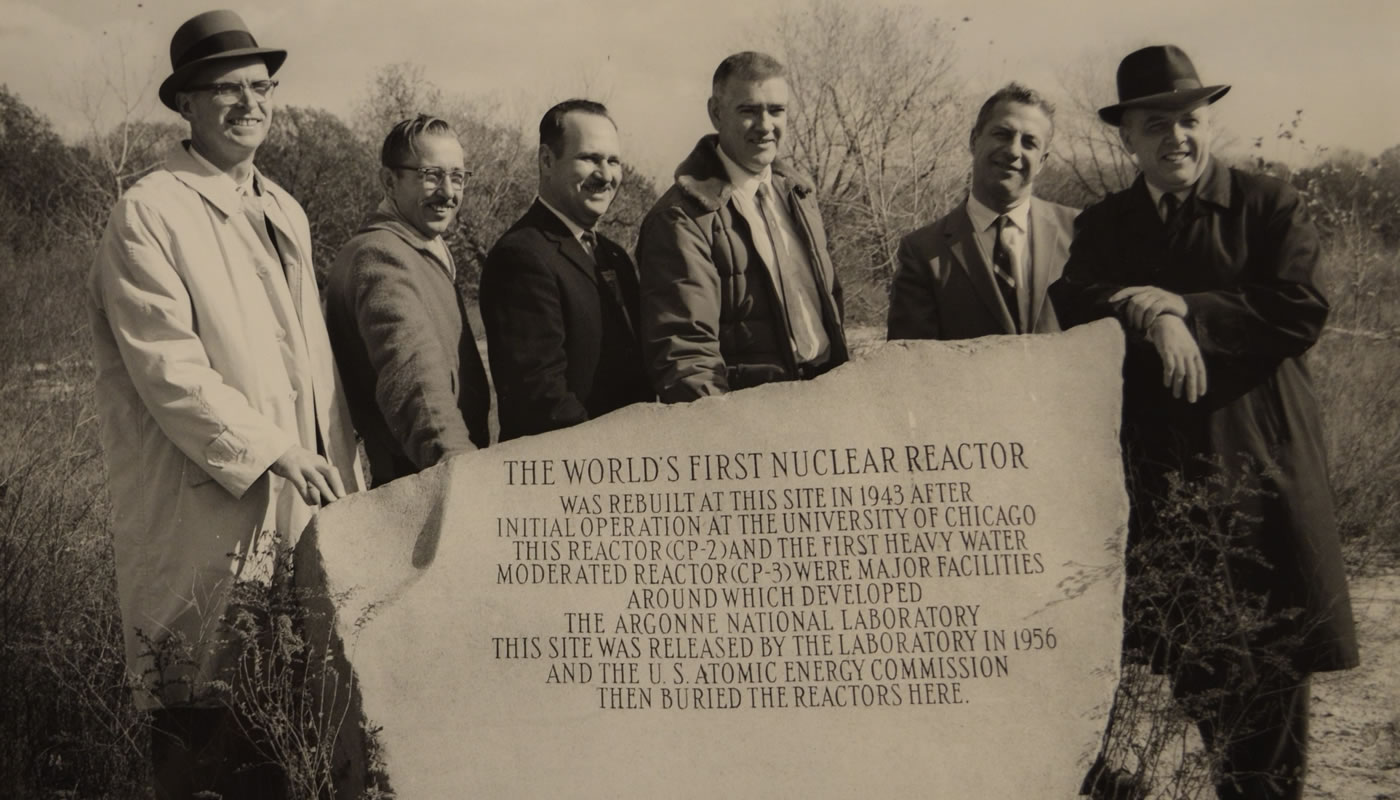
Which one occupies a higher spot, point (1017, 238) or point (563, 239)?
point (563, 239)

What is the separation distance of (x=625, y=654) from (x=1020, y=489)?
1208mm

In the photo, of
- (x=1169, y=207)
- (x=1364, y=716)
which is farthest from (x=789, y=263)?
(x=1364, y=716)

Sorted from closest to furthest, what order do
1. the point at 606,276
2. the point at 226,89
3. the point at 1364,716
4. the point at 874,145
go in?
the point at 226,89, the point at 606,276, the point at 1364,716, the point at 874,145

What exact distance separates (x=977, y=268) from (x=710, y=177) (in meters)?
0.86

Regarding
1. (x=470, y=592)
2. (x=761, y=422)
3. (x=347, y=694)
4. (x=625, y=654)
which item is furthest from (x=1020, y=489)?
(x=347, y=694)

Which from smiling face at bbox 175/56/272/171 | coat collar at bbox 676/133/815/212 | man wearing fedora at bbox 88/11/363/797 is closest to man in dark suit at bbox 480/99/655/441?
coat collar at bbox 676/133/815/212

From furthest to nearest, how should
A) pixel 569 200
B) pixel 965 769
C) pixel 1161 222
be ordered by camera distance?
1. pixel 569 200
2. pixel 1161 222
3. pixel 965 769

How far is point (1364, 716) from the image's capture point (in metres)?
5.12

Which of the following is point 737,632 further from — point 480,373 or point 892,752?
point 480,373

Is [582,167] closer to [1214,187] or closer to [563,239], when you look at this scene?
[563,239]

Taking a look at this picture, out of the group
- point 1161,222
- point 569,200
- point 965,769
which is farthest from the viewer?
point 569,200

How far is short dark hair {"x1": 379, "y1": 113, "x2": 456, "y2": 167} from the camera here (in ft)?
12.9

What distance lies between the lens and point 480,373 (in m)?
4.08

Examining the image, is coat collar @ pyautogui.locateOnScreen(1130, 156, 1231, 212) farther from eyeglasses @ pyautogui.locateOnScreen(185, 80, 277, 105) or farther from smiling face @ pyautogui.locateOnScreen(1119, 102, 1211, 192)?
eyeglasses @ pyautogui.locateOnScreen(185, 80, 277, 105)
